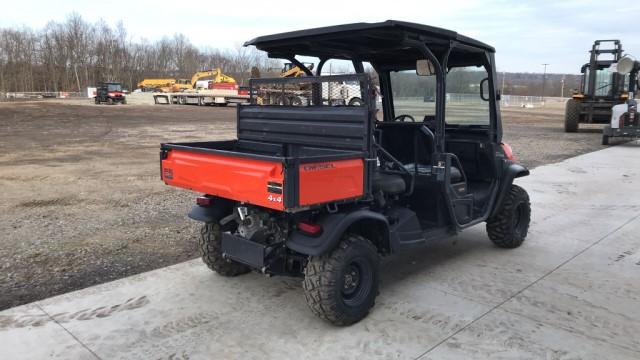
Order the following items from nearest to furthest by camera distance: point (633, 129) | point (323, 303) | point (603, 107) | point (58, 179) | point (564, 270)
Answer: point (323, 303) < point (564, 270) < point (58, 179) < point (633, 129) < point (603, 107)

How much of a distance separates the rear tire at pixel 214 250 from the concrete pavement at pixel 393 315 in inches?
4.6

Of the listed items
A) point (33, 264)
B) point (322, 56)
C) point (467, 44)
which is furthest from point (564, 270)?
point (33, 264)

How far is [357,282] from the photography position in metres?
3.50

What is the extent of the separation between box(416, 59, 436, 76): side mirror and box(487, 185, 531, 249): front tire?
4.87 ft

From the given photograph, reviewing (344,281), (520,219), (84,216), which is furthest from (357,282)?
(84,216)

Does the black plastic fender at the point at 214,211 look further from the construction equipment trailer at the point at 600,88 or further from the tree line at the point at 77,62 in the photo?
the tree line at the point at 77,62

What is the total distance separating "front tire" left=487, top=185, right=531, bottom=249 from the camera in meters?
4.95

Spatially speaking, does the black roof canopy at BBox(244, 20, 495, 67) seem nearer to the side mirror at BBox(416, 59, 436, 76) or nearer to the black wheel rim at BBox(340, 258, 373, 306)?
the side mirror at BBox(416, 59, 436, 76)

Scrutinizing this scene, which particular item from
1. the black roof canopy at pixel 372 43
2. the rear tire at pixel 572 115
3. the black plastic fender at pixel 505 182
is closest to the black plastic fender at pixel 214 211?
the black roof canopy at pixel 372 43

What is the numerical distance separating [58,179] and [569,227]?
7.99m

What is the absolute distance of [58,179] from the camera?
8.77m

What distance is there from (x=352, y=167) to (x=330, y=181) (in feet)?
0.71

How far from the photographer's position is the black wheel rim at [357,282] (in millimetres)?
3398

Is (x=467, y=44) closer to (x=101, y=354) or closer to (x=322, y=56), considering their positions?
(x=322, y=56)
